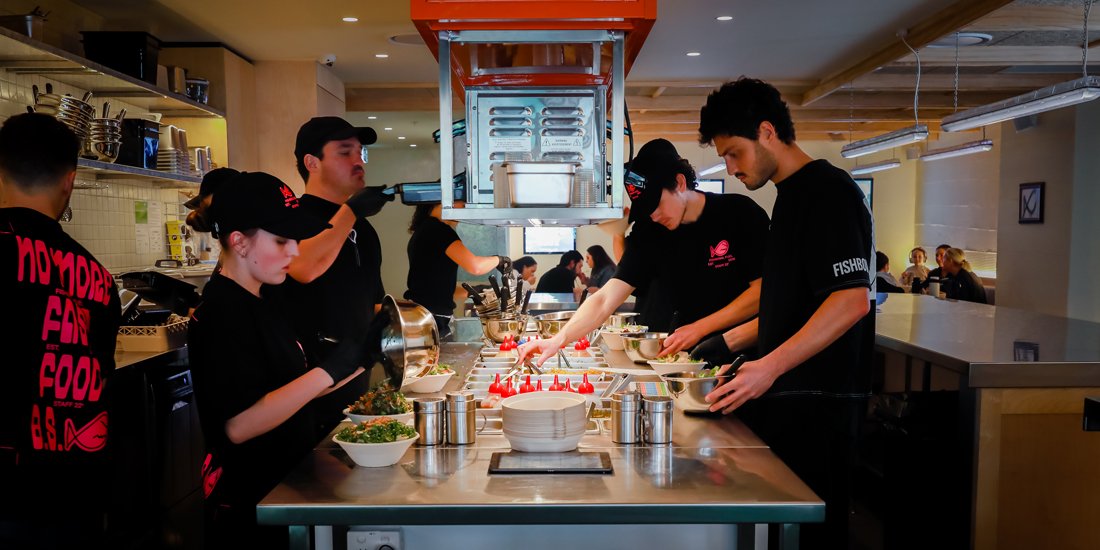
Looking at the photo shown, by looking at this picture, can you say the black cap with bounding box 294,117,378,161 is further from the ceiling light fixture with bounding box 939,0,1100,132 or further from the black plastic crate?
the ceiling light fixture with bounding box 939,0,1100,132

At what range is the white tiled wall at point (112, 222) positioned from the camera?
464 cm

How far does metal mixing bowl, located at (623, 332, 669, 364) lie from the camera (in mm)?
2986

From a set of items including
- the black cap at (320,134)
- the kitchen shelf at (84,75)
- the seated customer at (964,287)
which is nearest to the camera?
the black cap at (320,134)

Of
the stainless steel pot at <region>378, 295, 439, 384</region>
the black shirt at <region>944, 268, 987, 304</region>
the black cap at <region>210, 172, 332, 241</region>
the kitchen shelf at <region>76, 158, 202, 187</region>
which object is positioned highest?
the kitchen shelf at <region>76, 158, 202, 187</region>

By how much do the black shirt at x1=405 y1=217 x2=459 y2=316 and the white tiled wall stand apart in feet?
6.37

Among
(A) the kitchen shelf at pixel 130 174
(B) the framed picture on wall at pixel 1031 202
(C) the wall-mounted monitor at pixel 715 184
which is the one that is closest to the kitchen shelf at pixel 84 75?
(A) the kitchen shelf at pixel 130 174

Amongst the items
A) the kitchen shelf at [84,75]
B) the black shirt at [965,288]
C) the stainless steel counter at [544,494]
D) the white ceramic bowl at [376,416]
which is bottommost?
the black shirt at [965,288]

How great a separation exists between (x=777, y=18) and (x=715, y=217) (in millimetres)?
2910

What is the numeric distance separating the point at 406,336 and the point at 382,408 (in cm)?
21

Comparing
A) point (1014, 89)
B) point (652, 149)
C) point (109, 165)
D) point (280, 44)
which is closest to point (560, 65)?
point (652, 149)

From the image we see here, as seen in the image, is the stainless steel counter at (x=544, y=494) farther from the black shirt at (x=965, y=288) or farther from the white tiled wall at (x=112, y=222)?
the black shirt at (x=965, y=288)

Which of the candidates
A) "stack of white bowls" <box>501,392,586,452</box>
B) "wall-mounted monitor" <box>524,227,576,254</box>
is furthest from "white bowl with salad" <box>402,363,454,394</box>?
"wall-mounted monitor" <box>524,227,576,254</box>

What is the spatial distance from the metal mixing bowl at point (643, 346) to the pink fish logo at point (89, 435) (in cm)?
184

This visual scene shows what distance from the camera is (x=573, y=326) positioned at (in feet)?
11.0
